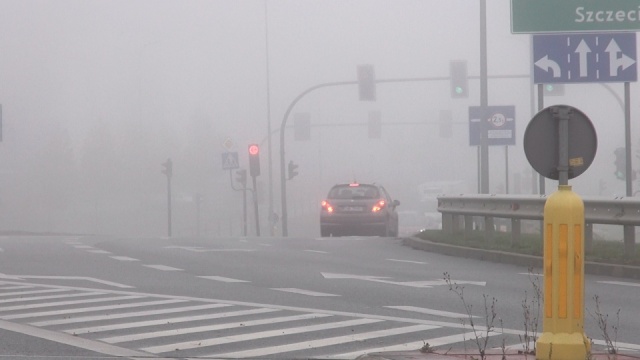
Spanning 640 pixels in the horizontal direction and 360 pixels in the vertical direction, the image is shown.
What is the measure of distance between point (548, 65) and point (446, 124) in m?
36.0

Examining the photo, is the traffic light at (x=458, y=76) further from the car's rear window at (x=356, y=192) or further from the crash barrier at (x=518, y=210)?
the crash barrier at (x=518, y=210)

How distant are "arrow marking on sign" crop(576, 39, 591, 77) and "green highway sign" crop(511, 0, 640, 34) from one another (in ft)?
0.88

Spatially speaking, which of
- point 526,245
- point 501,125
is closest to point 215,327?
point 526,245

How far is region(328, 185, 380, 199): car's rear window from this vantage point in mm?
34375

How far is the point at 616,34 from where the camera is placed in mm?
21531

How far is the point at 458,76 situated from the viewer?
41.6 meters

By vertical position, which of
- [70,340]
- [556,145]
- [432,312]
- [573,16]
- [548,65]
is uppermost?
[573,16]

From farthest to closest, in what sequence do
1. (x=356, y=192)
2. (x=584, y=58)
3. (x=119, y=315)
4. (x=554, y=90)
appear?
(x=554, y=90), (x=356, y=192), (x=584, y=58), (x=119, y=315)

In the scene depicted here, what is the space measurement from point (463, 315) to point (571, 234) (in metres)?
4.17

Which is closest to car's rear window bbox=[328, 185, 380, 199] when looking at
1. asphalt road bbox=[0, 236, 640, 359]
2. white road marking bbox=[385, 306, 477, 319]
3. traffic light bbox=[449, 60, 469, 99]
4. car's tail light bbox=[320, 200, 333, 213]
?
car's tail light bbox=[320, 200, 333, 213]

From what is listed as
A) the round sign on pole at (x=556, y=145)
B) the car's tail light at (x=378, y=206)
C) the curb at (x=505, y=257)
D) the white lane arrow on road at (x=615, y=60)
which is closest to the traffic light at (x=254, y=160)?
the car's tail light at (x=378, y=206)

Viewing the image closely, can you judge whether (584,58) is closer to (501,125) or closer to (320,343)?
(320,343)

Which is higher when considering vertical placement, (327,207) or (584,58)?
(584,58)

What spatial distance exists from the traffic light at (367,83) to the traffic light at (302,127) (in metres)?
12.7
